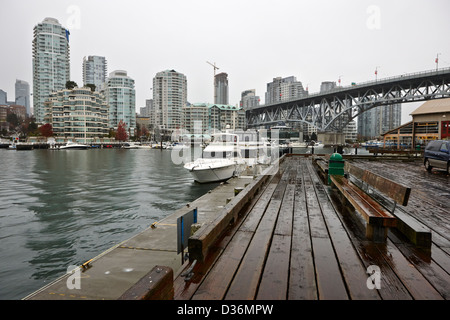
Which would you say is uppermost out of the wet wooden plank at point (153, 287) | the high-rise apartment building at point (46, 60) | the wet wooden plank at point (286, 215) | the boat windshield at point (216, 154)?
the high-rise apartment building at point (46, 60)

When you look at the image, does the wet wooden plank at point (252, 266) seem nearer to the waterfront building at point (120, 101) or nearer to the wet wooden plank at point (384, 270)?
the wet wooden plank at point (384, 270)

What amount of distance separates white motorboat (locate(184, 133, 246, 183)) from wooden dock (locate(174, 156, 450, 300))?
14.2 meters

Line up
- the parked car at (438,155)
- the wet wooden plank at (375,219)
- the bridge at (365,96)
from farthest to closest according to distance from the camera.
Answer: the bridge at (365,96) → the parked car at (438,155) → the wet wooden plank at (375,219)

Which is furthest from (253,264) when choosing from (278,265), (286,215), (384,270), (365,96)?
(365,96)

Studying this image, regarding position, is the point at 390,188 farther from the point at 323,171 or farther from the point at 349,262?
the point at 323,171

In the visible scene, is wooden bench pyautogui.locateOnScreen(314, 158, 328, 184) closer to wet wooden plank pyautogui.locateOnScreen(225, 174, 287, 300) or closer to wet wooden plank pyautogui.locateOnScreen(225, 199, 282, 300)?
wet wooden plank pyautogui.locateOnScreen(225, 174, 287, 300)

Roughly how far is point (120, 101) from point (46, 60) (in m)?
56.0

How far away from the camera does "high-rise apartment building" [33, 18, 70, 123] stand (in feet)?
583

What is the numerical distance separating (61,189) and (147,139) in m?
157

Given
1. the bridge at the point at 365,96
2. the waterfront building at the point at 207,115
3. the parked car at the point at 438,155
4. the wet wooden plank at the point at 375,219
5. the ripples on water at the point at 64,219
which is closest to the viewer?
the wet wooden plank at the point at 375,219

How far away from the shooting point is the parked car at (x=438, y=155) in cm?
1243

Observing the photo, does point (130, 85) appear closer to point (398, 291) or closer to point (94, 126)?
point (94, 126)

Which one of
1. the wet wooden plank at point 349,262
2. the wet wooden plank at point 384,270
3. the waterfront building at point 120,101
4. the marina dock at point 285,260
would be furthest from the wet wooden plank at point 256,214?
the waterfront building at point 120,101

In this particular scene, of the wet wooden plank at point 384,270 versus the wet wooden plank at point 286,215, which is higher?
the wet wooden plank at point 286,215
